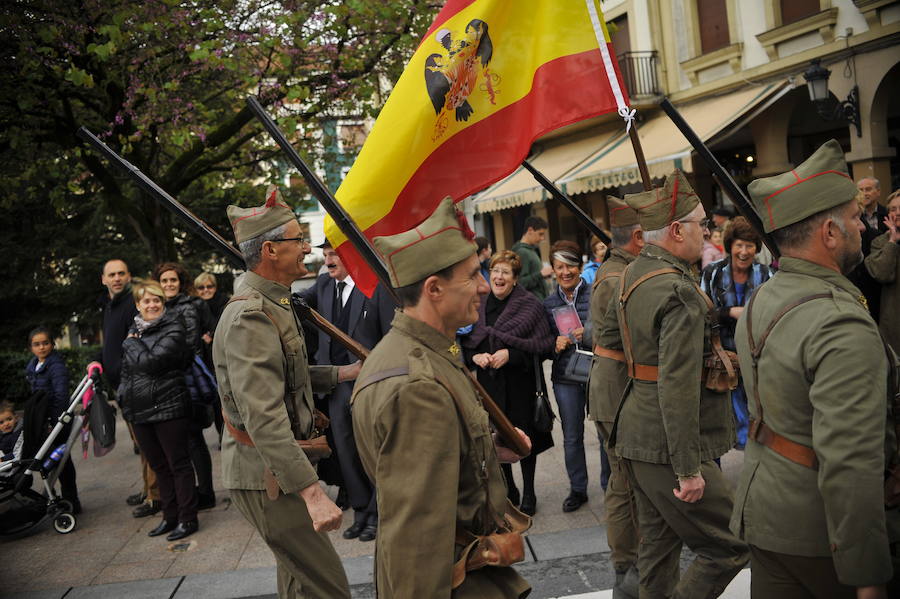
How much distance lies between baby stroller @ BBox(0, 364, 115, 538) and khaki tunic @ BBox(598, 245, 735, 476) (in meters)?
4.90

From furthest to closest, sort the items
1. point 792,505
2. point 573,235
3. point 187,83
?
point 573,235 < point 187,83 < point 792,505

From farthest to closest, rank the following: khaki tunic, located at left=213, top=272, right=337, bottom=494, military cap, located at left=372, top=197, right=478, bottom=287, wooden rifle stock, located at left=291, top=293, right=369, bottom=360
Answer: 1. wooden rifle stock, located at left=291, top=293, right=369, bottom=360
2. khaki tunic, located at left=213, top=272, right=337, bottom=494
3. military cap, located at left=372, top=197, right=478, bottom=287

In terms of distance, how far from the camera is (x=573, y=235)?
23094 mm

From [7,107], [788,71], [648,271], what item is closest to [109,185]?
[7,107]

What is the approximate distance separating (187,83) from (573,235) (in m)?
14.1

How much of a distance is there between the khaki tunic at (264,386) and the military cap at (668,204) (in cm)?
160

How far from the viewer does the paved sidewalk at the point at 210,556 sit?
5.01 metres

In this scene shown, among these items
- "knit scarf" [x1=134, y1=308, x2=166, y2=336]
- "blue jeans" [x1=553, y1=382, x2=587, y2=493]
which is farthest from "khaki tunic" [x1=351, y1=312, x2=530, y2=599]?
"knit scarf" [x1=134, y1=308, x2=166, y2=336]

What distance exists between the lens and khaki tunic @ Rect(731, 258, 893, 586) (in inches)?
87.4

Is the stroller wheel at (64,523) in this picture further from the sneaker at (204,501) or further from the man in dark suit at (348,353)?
the man in dark suit at (348,353)

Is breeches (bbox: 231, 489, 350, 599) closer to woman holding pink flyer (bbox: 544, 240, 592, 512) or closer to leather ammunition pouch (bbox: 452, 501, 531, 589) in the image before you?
leather ammunition pouch (bbox: 452, 501, 531, 589)

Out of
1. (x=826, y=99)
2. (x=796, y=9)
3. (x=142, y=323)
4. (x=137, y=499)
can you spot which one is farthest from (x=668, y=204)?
(x=796, y=9)

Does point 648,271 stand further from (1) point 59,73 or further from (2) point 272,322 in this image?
(1) point 59,73

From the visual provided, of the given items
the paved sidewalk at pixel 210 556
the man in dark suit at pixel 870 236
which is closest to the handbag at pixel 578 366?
the paved sidewalk at pixel 210 556
